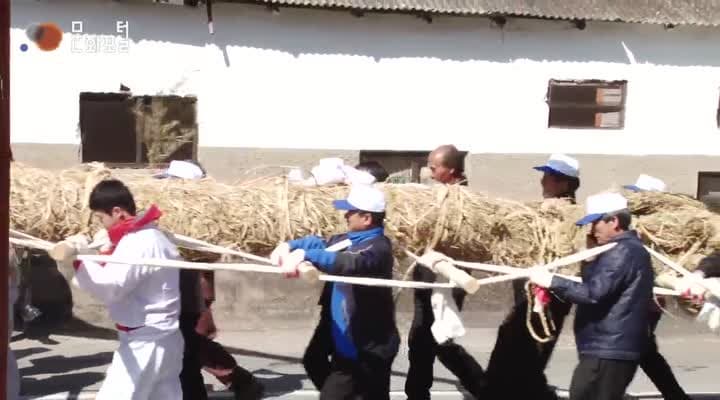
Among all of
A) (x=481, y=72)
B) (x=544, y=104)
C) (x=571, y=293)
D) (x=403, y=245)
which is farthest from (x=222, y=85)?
(x=571, y=293)

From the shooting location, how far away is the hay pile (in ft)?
19.4

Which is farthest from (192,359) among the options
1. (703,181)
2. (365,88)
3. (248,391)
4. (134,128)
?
(703,181)

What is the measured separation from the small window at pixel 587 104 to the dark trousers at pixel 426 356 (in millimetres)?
4724

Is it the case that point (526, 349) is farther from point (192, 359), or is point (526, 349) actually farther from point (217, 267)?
point (217, 267)

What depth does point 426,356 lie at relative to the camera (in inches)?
256

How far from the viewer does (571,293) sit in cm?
530

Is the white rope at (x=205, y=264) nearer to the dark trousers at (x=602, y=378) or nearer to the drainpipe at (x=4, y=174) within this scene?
the dark trousers at (x=602, y=378)

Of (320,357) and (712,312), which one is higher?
(712,312)

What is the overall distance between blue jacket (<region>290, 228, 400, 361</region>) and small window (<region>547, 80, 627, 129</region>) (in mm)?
5694

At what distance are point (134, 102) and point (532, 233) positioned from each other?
522 centimetres

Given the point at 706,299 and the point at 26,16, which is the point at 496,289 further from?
the point at 26,16

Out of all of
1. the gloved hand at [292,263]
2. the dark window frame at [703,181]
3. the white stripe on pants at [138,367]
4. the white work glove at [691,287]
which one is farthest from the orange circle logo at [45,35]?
the dark window frame at [703,181]

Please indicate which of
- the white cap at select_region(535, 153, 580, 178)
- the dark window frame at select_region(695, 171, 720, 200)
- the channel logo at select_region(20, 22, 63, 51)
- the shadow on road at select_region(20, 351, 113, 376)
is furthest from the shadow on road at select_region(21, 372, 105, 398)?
the dark window frame at select_region(695, 171, 720, 200)

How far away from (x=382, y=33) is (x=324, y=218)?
4827 millimetres
